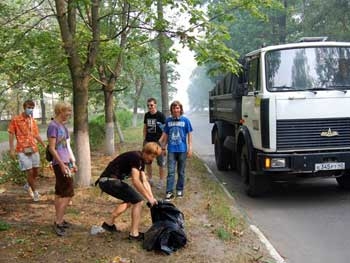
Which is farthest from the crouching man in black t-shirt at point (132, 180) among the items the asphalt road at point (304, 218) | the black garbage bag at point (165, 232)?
the asphalt road at point (304, 218)

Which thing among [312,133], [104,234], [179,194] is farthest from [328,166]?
[104,234]

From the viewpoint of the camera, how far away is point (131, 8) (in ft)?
28.5

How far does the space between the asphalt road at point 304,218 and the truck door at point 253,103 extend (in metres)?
1.14

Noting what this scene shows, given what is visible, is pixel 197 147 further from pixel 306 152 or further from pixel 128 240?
pixel 128 240

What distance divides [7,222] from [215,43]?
435cm

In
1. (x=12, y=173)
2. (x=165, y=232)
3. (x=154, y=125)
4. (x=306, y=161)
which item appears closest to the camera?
(x=165, y=232)

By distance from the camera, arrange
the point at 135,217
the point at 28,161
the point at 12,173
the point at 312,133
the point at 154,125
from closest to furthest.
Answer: the point at 135,217, the point at 312,133, the point at 28,161, the point at 154,125, the point at 12,173

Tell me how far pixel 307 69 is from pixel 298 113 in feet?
2.85

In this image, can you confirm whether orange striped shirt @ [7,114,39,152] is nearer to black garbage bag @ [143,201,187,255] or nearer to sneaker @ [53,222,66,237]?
sneaker @ [53,222,66,237]

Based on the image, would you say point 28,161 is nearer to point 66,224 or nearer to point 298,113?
point 66,224

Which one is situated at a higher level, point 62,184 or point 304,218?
point 62,184

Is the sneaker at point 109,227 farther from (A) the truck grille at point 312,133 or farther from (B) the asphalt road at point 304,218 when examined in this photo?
(A) the truck grille at point 312,133

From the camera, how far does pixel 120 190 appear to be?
18.6 ft

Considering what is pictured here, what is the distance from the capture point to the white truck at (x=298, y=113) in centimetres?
780
